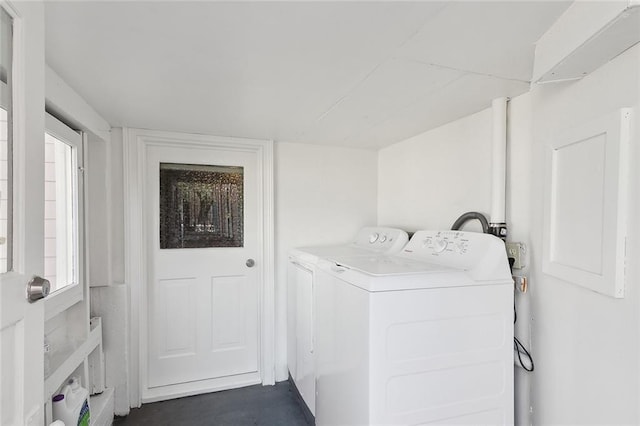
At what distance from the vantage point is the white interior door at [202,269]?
A: 2.30 metres

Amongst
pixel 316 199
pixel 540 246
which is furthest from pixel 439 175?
pixel 316 199

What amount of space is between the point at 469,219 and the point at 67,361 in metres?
2.16

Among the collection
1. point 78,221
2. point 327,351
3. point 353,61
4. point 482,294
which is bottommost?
point 327,351

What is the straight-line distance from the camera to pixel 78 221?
1.70 metres

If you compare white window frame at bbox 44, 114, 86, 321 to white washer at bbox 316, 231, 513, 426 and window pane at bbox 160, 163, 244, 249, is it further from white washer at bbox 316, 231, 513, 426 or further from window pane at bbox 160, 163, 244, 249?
white washer at bbox 316, 231, 513, 426

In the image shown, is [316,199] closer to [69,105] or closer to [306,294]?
[306,294]

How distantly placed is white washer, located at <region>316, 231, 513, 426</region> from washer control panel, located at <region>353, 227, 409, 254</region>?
0.53 m

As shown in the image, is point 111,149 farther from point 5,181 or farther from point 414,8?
point 414,8

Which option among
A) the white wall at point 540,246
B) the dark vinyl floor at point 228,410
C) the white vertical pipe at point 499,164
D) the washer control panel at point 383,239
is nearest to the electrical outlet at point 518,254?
the white wall at point 540,246

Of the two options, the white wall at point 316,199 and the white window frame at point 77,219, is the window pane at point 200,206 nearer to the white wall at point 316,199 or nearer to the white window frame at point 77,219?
the white wall at point 316,199

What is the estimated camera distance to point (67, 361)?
149 cm

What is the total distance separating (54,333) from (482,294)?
2083mm

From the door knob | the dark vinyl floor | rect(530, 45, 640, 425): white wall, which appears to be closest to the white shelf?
the dark vinyl floor

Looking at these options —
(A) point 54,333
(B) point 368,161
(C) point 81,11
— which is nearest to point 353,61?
(C) point 81,11
